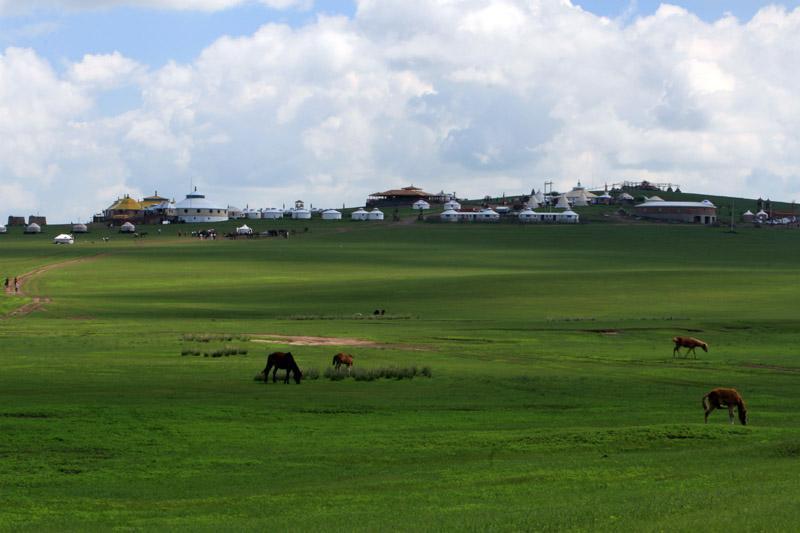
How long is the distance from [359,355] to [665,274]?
60.5 m

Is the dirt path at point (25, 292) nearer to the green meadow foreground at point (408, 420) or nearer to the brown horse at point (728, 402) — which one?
the green meadow foreground at point (408, 420)

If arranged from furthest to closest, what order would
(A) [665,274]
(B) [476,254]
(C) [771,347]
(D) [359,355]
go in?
(B) [476,254]
(A) [665,274]
(C) [771,347]
(D) [359,355]

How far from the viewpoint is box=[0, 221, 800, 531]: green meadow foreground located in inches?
786

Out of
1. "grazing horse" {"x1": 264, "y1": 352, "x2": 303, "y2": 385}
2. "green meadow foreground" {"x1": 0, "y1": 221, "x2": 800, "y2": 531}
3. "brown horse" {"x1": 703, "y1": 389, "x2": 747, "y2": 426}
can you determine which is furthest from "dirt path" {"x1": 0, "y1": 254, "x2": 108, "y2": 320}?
"brown horse" {"x1": 703, "y1": 389, "x2": 747, "y2": 426}

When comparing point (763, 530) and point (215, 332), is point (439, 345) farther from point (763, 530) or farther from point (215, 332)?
point (763, 530)

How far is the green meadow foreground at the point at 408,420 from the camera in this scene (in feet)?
65.5

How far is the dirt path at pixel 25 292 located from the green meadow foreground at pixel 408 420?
1.46 metres

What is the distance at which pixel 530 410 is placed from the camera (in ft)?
105

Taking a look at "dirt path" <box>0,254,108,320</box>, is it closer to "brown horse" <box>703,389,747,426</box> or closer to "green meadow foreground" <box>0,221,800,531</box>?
"green meadow foreground" <box>0,221,800,531</box>

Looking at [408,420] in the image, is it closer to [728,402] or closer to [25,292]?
[728,402]

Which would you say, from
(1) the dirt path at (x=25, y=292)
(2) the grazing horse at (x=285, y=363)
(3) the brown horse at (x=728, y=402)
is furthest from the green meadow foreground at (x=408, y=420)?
(1) the dirt path at (x=25, y=292)

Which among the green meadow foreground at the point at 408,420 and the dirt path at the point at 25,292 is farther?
the dirt path at the point at 25,292

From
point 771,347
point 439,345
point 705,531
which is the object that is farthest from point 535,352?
point 705,531

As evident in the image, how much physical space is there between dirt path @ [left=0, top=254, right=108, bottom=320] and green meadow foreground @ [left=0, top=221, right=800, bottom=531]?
1.46 metres
